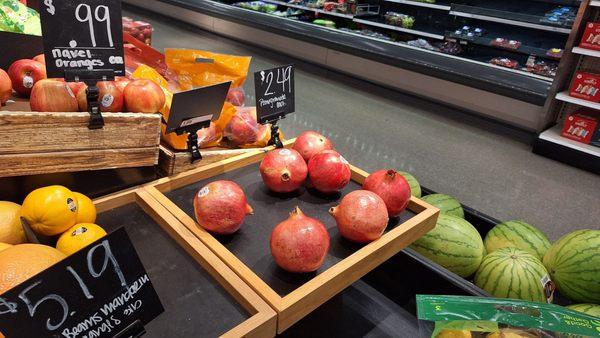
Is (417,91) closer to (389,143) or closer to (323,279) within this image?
(389,143)

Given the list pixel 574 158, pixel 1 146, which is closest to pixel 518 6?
pixel 574 158

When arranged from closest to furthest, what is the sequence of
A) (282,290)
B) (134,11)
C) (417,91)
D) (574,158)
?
(282,290) → (574,158) → (417,91) → (134,11)

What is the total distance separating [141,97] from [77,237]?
18.6 inches

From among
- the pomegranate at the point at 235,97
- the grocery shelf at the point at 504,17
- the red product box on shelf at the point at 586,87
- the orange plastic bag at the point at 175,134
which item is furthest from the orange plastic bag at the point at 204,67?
the grocery shelf at the point at 504,17

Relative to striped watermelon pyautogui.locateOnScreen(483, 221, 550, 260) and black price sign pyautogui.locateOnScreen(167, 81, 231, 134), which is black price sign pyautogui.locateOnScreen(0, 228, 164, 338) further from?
striped watermelon pyautogui.locateOnScreen(483, 221, 550, 260)

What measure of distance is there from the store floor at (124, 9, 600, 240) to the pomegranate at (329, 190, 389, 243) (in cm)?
175

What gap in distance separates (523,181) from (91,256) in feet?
9.97

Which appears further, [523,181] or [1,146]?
[523,181]

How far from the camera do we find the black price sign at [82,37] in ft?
3.54

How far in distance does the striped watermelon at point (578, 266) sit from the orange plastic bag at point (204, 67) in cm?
139

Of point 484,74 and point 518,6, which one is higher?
point 518,6

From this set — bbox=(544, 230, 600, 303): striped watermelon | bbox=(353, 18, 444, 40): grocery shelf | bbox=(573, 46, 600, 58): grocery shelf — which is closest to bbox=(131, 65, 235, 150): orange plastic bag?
bbox=(544, 230, 600, 303): striped watermelon

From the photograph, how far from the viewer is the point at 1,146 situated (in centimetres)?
104

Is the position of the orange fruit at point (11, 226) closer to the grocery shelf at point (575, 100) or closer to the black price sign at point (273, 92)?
the black price sign at point (273, 92)
